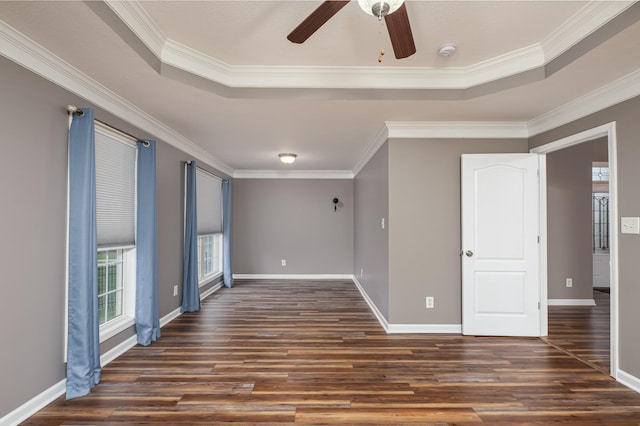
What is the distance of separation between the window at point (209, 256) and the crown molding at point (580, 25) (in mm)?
5002

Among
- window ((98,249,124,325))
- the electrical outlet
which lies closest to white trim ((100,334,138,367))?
window ((98,249,124,325))

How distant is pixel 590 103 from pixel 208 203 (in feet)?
17.2

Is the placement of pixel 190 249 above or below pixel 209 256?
above

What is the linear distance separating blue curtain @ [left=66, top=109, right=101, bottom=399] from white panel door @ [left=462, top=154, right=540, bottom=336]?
11.8ft

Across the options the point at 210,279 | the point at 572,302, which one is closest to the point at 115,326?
the point at 210,279

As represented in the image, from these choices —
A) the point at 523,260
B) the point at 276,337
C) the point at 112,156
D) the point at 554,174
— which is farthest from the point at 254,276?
the point at 554,174

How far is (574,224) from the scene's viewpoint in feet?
15.7

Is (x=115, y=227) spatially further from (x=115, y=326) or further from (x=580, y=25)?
(x=580, y=25)

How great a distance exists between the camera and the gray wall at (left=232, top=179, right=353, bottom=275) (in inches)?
280

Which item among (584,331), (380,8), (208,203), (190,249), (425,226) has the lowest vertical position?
(584,331)

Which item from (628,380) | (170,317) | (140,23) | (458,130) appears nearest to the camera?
(140,23)

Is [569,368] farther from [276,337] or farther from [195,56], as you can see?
[195,56]

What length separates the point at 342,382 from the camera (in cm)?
256

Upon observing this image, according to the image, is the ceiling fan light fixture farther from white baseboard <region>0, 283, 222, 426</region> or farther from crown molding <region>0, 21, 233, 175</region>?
white baseboard <region>0, 283, 222, 426</region>
